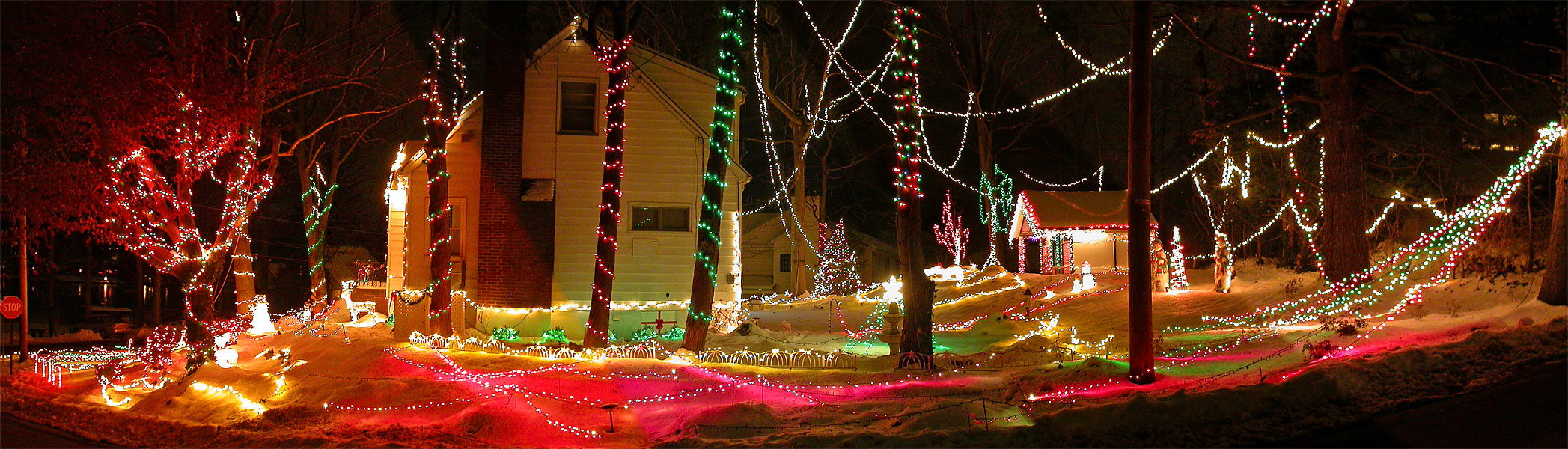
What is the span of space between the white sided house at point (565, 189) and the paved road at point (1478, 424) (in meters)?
14.0

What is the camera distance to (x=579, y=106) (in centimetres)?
1942

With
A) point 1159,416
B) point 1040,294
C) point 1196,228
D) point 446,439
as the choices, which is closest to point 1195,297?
point 1040,294

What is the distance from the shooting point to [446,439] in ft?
32.3

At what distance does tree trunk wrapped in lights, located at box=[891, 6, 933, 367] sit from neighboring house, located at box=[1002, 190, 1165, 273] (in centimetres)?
1868

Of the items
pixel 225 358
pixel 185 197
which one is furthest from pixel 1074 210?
pixel 185 197

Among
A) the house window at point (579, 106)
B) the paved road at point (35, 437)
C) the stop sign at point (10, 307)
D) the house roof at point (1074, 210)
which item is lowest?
the paved road at point (35, 437)

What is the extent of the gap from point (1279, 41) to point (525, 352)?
18575 millimetres

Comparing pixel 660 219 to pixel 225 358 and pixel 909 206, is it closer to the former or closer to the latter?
pixel 909 206

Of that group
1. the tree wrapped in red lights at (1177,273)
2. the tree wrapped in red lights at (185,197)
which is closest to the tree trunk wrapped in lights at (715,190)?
the tree wrapped in red lights at (185,197)

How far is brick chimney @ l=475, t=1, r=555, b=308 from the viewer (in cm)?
1872

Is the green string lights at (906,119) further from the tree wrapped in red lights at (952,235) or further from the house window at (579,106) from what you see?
the tree wrapped in red lights at (952,235)

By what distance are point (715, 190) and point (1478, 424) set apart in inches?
432

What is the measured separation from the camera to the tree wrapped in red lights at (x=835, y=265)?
136 feet

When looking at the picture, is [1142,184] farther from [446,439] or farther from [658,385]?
[446,439]
